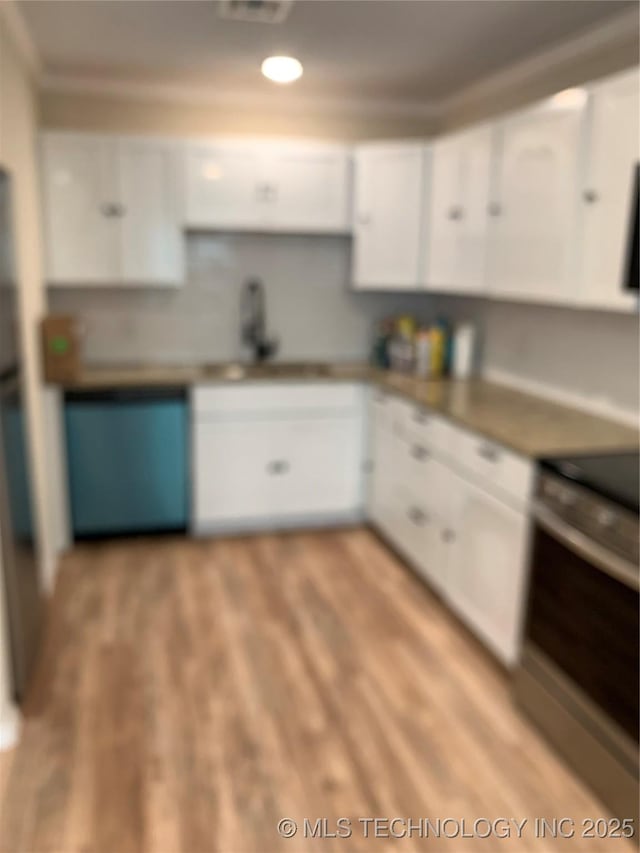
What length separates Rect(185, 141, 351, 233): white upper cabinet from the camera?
13.1 feet

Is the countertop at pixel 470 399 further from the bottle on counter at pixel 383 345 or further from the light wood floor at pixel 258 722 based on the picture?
the light wood floor at pixel 258 722

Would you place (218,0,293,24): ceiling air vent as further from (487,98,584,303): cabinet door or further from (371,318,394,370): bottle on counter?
(371,318,394,370): bottle on counter

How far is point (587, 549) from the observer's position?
87.3 inches

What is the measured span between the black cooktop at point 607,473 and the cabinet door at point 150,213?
248cm

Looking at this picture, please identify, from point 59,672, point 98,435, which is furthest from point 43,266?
point 59,672

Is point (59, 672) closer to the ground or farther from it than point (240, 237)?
closer to the ground

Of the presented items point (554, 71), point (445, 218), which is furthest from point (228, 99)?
point (554, 71)

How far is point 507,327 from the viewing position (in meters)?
3.91

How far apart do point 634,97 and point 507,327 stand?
157cm

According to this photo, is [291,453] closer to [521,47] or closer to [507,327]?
[507,327]

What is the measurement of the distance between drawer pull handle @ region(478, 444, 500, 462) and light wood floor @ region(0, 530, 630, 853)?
859mm

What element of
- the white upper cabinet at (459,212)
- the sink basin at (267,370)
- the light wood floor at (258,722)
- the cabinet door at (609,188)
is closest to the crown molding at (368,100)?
the white upper cabinet at (459,212)

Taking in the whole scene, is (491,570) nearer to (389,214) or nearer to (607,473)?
(607,473)

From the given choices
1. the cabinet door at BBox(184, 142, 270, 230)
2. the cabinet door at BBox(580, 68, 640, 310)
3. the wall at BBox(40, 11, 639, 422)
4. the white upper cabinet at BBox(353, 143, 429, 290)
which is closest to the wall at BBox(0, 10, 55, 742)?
the wall at BBox(40, 11, 639, 422)
